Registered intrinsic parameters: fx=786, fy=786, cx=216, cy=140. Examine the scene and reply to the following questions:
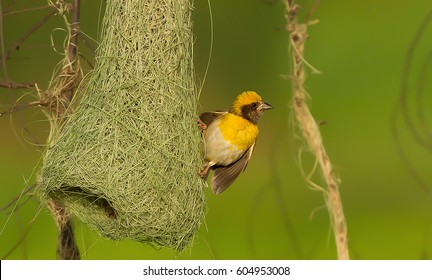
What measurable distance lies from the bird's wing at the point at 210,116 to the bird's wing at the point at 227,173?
7.6 inches

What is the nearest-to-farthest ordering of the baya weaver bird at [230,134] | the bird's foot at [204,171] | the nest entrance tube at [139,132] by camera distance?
the nest entrance tube at [139,132]
the bird's foot at [204,171]
the baya weaver bird at [230,134]

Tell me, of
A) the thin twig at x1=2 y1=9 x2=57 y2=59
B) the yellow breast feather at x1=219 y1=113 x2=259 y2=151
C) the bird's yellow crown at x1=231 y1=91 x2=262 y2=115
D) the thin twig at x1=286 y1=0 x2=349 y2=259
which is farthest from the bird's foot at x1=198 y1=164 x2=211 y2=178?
the thin twig at x1=2 y1=9 x2=57 y2=59

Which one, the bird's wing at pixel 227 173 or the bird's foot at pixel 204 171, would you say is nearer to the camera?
the bird's foot at pixel 204 171

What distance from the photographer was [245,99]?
3303mm

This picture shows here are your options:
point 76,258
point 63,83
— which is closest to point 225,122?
point 63,83

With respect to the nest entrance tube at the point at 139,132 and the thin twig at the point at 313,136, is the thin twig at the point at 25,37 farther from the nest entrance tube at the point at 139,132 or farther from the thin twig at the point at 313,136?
the thin twig at the point at 313,136

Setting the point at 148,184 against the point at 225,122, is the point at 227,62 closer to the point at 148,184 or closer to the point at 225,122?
the point at 225,122

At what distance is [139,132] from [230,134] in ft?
1.58

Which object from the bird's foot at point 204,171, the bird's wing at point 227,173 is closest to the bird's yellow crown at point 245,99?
the bird's wing at point 227,173

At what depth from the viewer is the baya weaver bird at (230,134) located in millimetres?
3232

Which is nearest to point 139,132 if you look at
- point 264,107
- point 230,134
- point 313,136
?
point 230,134

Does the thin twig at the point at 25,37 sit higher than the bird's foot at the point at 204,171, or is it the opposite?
the thin twig at the point at 25,37

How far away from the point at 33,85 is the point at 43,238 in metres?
1.03

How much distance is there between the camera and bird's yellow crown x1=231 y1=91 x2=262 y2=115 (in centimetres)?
330
